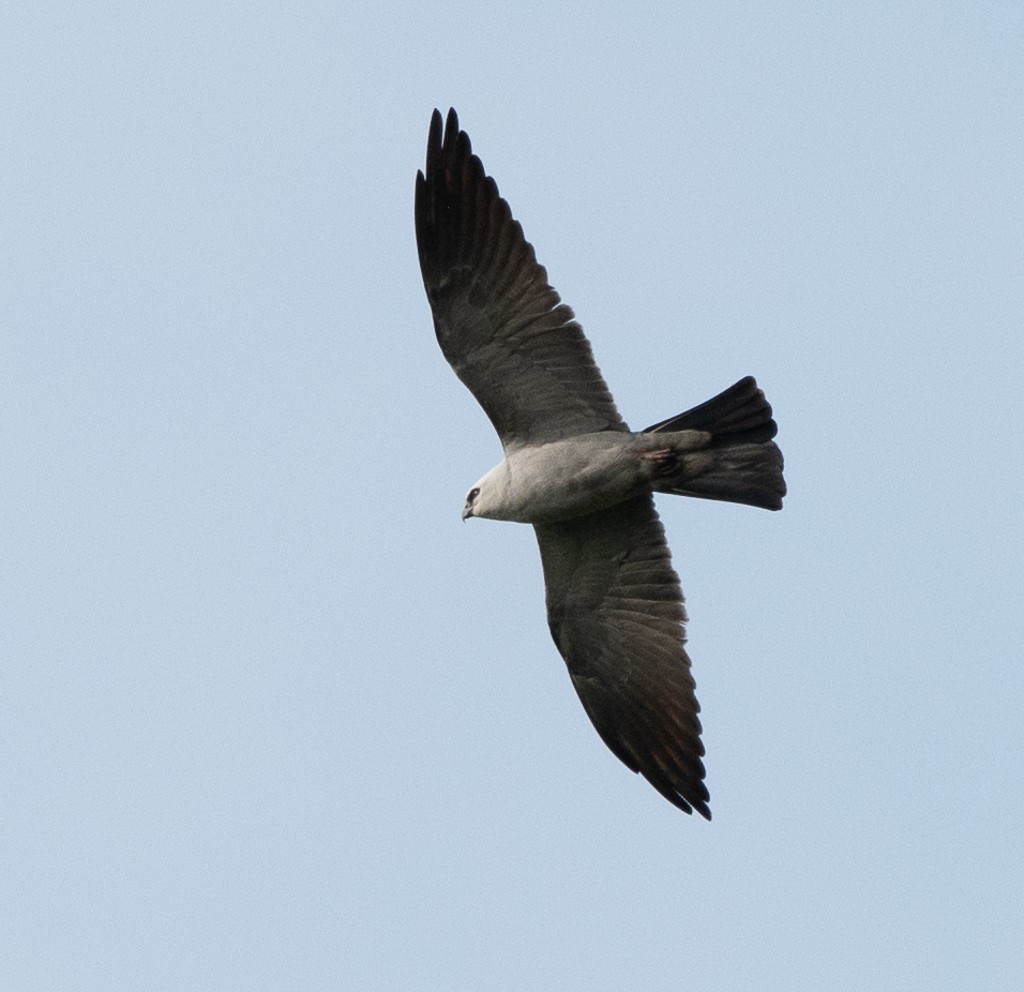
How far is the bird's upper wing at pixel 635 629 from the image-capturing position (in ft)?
45.8

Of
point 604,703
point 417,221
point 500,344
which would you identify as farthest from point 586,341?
point 604,703

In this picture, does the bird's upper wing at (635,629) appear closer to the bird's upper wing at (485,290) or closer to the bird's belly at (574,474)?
the bird's belly at (574,474)

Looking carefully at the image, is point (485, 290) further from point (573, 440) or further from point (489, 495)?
point (489, 495)

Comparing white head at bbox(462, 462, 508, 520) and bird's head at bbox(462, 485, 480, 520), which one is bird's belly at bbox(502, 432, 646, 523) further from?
bird's head at bbox(462, 485, 480, 520)

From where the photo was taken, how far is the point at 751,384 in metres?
13.2

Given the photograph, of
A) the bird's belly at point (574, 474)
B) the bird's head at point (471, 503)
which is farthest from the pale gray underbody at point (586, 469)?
the bird's head at point (471, 503)

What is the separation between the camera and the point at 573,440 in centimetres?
1334

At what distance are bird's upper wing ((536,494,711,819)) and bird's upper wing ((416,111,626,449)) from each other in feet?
4.07

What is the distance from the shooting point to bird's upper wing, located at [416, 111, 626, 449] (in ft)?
42.8

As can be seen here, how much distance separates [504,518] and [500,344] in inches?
52.9

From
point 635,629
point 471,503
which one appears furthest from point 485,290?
point 635,629

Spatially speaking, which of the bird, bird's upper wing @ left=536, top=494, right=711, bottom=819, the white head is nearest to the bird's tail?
the bird

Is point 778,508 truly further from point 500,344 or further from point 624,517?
point 500,344

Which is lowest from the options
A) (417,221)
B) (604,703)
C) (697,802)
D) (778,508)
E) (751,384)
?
(697,802)
